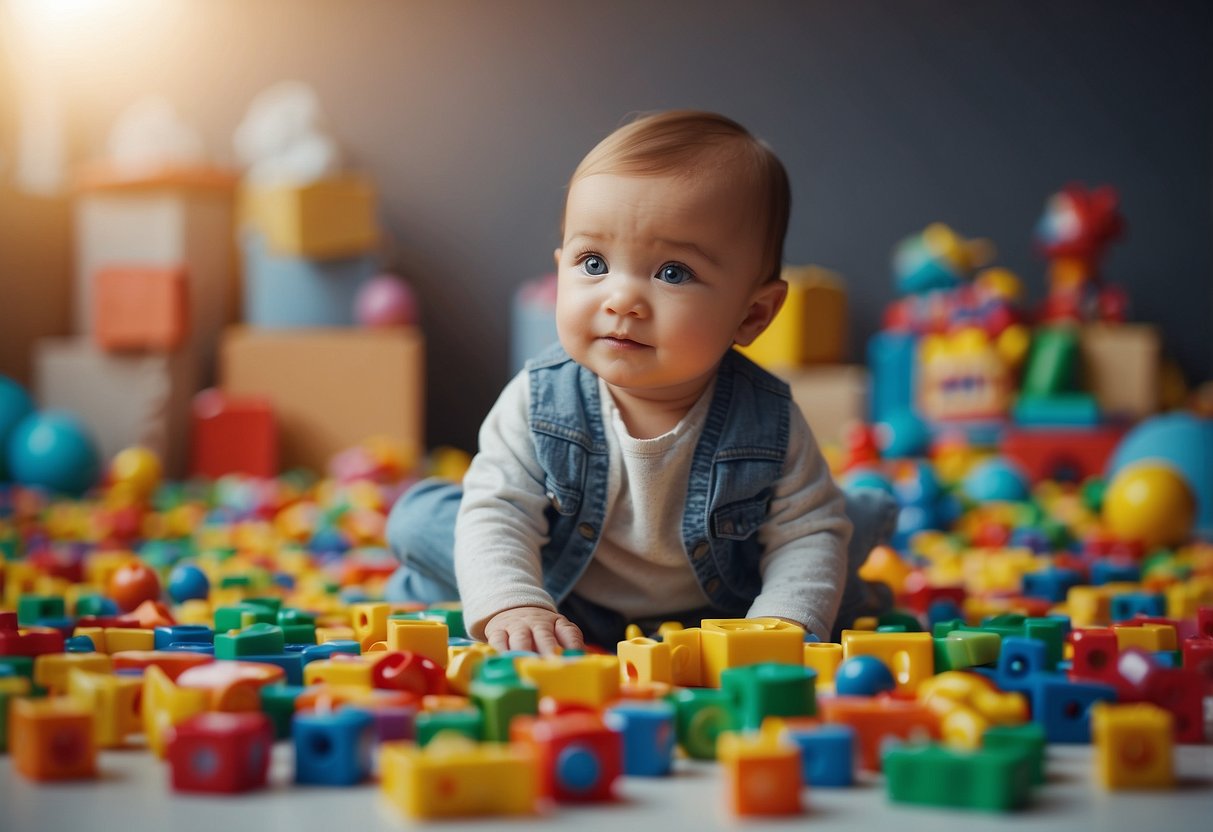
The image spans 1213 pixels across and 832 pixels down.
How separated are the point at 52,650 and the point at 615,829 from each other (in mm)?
504

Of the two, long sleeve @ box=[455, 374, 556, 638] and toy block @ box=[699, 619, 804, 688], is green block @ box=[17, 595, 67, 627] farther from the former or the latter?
toy block @ box=[699, 619, 804, 688]

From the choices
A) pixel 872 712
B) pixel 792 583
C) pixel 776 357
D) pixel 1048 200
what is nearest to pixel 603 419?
pixel 792 583

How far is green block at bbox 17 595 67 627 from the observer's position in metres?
1.17

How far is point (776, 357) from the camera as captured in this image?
2.96 metres

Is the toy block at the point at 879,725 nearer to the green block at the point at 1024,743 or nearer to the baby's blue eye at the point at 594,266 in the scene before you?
the green block at the point at 1024,743

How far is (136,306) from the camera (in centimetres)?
293

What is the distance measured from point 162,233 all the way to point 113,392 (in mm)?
385

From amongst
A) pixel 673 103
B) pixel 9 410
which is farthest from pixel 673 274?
pixel 673 103

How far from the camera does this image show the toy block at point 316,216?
9.95 ft

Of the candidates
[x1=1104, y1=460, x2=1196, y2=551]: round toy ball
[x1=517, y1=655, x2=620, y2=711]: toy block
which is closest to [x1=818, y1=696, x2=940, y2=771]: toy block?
[x1=517, y1=655, x2=620, y2=711]: toy block

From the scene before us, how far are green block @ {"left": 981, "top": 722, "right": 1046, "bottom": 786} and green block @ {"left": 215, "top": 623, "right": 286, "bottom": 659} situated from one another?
50 centimetres

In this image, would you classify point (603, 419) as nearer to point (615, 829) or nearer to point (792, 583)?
point (792, 583)

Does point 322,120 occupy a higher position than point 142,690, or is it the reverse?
point 322,120

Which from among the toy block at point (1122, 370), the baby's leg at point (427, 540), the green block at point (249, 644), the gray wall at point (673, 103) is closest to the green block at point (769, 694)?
the green block at point (249, 644)
